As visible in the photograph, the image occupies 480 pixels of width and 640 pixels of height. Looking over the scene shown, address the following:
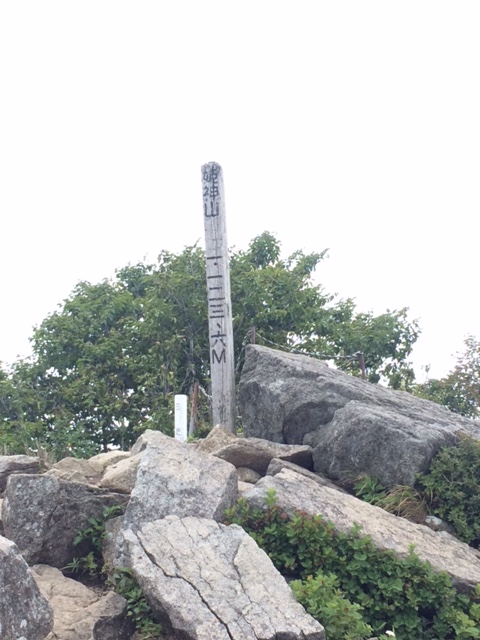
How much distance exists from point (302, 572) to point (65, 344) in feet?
53.0

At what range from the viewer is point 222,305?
464 inches

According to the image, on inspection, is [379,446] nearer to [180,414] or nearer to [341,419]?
[341,419]

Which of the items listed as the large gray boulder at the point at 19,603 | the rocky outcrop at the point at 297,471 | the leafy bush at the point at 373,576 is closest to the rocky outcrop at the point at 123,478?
the rocky outcrop at the point at 297,471

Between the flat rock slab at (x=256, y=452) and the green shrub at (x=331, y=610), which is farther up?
the flat rock slab at (x=256, y=452)

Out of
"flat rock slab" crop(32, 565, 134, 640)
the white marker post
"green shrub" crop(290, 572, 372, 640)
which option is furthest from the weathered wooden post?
"green shrub" crop(290, 572, 372, 640)

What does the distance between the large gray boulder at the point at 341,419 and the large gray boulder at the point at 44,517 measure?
3.00m

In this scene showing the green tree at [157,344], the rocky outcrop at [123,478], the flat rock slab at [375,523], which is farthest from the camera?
the green tree at [157,344]

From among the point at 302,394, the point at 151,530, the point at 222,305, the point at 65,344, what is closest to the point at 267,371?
the point at 302,394

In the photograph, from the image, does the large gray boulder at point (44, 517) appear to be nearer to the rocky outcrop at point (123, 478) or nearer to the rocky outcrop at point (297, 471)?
the rocky outcrop at point (123, 478)

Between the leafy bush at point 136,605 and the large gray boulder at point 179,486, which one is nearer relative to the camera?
the leafy bush at point 136,605

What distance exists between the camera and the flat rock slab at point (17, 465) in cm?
909

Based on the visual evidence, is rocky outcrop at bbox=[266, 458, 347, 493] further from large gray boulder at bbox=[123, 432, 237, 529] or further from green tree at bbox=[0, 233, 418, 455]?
green tree at bbox=[0, 233, 418, 455]

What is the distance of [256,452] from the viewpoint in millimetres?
8906

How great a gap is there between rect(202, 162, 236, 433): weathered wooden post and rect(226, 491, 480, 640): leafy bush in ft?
15.1
